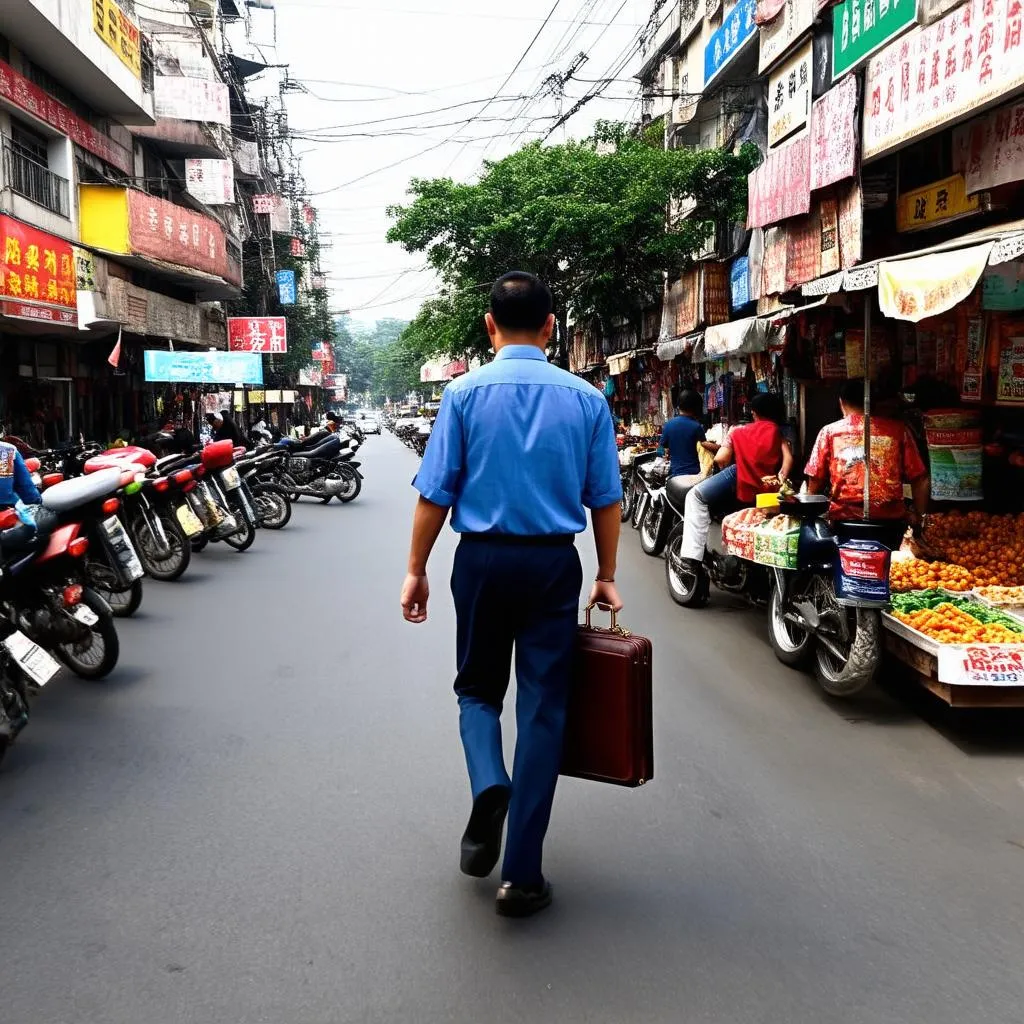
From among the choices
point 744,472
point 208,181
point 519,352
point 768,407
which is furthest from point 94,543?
point 208,181

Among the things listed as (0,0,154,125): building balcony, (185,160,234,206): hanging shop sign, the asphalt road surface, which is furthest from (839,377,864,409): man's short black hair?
(185,160,234,206): hanging shop sign

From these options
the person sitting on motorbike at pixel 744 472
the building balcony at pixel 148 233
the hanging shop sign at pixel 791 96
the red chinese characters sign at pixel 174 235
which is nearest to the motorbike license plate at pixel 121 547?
the person sitting on motorbike at pixel 744 472

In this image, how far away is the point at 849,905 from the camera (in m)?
3.17

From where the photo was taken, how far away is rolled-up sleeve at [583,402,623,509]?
325cm

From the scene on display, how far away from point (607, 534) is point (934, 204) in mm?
7112

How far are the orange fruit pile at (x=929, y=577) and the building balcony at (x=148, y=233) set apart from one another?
1633 centimetres

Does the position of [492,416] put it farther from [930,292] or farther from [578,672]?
[930,292]

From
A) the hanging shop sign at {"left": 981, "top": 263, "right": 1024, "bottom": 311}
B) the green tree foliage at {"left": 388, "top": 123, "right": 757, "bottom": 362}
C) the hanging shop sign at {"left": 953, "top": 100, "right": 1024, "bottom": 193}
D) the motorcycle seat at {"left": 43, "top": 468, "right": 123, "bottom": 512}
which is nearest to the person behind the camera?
the motorcycle seat at {"left": 43, "top": 468, "right": 123, "bottom": 512}

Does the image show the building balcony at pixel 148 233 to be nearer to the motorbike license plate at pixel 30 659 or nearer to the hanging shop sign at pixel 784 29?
the hanging shop sign at pixel 784 29

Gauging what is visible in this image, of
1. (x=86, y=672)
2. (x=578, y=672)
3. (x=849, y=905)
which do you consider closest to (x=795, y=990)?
(x=849, y=905)

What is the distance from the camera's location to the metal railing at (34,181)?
53.6 feet

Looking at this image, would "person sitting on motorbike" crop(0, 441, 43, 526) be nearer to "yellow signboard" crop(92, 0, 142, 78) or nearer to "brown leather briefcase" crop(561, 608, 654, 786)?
"brown leather briefcase" crop(561, 608, 654, 786)

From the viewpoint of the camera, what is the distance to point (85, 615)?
5.71 m

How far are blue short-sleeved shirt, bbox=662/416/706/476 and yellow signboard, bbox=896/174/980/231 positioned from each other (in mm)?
2588
